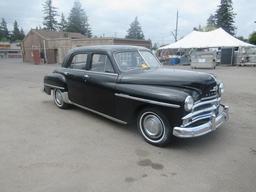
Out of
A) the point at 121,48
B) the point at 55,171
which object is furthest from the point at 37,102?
the point at 55,171

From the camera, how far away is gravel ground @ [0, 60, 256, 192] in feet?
10.5

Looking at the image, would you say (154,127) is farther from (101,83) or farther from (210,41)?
(210,41)

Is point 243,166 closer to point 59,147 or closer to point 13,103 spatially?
point 59,147

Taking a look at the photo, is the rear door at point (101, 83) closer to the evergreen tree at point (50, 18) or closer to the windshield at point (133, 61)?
the windshield at point (133, 61)

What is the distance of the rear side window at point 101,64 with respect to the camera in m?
5.15

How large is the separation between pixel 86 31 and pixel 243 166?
76367 millimetres

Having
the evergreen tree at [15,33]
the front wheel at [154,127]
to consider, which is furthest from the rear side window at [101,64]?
the evergreen tree at [15,33]

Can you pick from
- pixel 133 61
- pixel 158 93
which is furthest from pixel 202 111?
pixel 133 61

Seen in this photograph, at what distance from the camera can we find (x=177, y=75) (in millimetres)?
4375

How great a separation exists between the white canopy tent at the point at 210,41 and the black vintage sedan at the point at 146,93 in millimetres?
20982

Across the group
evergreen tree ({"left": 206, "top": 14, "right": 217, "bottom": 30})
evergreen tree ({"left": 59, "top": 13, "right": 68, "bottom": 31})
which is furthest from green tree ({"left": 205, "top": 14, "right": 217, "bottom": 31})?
evergreen tree ({"left": 59, "top": 13, "right": 68, "bottom": 31})

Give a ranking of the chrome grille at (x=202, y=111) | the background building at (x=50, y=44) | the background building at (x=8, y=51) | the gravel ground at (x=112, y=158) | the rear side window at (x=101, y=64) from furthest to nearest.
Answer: the background building at (x=8, y=51), the background building at (x=50, y=44), the rear side window at (x=101, y=64), the chrome grille at (x=202, y=111), the gravel ground at (x=112, y=158)

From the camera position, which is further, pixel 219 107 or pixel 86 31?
pixel 86 31

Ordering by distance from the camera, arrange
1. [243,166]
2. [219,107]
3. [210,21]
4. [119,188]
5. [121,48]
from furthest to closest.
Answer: [210,21], [121,48], [219,107], [243,166], [119,188]
